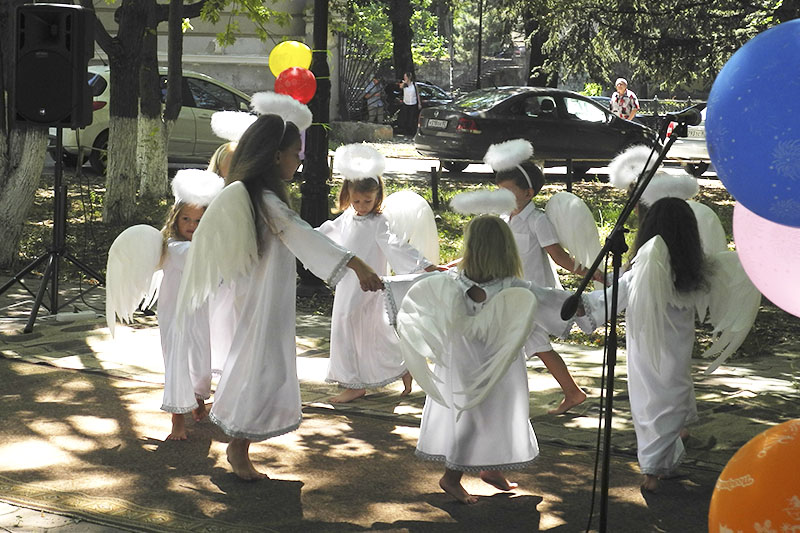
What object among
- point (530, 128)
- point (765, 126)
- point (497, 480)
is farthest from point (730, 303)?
point (530, 128)

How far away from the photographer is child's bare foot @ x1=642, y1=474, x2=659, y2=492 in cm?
563

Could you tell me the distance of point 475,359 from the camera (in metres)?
5.52

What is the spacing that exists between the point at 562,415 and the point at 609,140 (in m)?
14.0

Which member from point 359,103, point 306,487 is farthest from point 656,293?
point 359,103

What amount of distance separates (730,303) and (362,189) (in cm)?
248

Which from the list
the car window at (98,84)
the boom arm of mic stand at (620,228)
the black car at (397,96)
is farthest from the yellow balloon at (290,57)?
the black car at (397,96)

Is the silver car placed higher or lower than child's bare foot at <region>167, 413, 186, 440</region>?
→ higher

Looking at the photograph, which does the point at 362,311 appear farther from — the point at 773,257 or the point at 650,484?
the point at 773,257

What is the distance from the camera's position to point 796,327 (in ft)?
32.0

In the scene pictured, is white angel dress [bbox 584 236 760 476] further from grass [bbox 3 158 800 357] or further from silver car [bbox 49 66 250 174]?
silver car [bbox 49 66 250 174]

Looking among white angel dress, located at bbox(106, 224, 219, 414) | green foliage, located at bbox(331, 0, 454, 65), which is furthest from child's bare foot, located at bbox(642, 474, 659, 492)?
green foliage, located at bbox(331, 0, 454, 65)

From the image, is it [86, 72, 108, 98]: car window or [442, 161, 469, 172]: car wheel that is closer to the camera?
[86, 72, 108, 98]: car window

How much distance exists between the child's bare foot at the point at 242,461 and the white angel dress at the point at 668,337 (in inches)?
71.9

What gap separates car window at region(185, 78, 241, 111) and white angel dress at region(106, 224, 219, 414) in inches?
506
